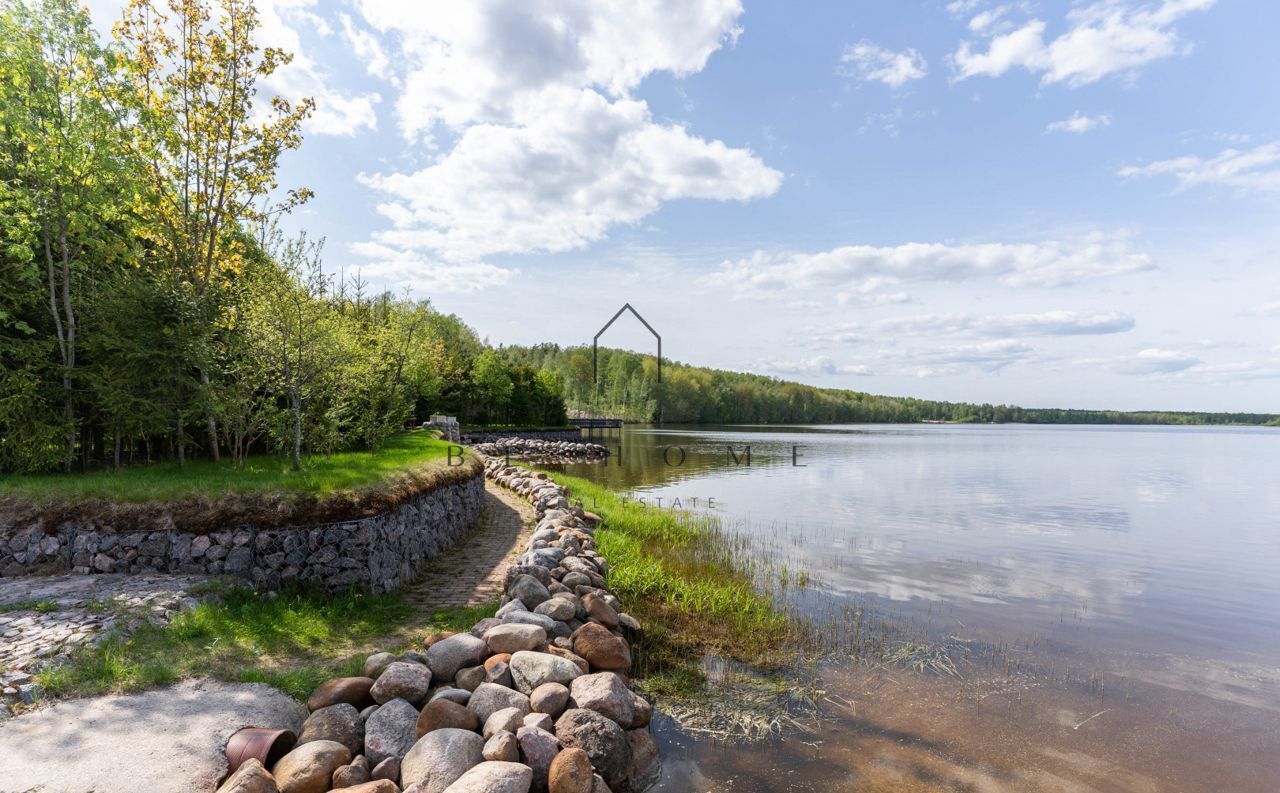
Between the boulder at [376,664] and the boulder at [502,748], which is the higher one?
the boulder at [376,664]

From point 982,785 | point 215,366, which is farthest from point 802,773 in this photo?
point 215,366

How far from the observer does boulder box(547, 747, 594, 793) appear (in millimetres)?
5039

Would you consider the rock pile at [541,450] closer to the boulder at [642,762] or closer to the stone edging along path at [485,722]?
the stone edging along path at [485,722]

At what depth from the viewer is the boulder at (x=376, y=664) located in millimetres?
6383

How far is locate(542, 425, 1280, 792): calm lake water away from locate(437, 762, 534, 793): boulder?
1.74 metres


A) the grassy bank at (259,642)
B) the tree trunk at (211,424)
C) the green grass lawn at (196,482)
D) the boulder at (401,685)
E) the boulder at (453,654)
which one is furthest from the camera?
the tree trunk at (211,424)

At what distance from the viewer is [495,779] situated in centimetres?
484

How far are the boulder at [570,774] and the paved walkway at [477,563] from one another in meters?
4.97

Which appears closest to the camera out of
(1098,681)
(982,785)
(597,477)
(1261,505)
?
(982,785)

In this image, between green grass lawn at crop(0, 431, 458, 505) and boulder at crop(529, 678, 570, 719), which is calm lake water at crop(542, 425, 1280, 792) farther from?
green grass lawn at crop(0, 431, 458, 505)

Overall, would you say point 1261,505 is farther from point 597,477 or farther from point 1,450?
point 1,450

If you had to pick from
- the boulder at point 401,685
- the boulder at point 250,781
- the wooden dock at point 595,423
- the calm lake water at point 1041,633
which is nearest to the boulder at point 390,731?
the boulder at point 401,685

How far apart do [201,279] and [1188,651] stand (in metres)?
19.8

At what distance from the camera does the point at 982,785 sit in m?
6.06
